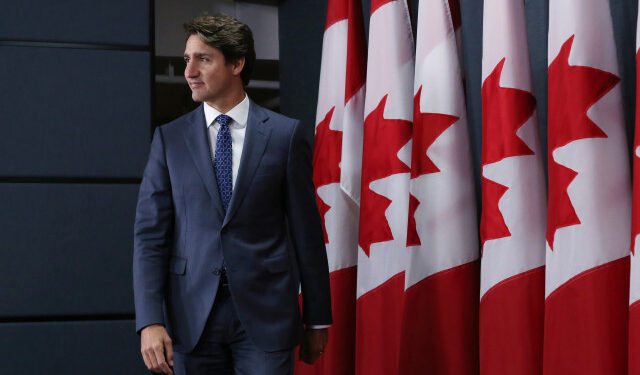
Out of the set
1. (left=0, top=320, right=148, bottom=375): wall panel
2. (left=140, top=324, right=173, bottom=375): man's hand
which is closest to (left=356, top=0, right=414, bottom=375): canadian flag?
(left=140, top=324, right=173, bottom=375): man's hand

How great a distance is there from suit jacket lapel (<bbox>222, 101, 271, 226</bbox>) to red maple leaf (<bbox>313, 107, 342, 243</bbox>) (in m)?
0.87

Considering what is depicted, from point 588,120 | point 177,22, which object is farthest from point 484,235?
point 177,22

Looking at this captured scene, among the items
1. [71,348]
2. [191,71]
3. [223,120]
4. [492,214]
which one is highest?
[191,71]

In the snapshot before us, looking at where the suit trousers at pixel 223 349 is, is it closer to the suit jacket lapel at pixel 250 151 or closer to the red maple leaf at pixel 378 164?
the suit jacket lapel at pixel 250 151

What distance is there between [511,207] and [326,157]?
102 cm

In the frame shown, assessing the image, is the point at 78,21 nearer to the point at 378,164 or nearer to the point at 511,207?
the point at 378,164

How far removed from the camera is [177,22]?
3.43m

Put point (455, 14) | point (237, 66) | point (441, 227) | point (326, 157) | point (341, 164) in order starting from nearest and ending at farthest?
point (237, 66) < point (441, 227) < point (455, 14) < point (341, 164) < point (326, 157)

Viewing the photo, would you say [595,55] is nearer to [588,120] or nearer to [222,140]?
[588,120]

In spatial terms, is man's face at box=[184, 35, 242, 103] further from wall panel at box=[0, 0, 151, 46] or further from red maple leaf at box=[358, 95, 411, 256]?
wall panel at box=[0, 0, 151, 46]

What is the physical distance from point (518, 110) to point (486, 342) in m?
0.58

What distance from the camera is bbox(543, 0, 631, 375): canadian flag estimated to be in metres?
1.52

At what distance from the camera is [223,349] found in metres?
1.69

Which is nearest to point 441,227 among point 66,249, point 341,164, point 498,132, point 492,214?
point 492,214
